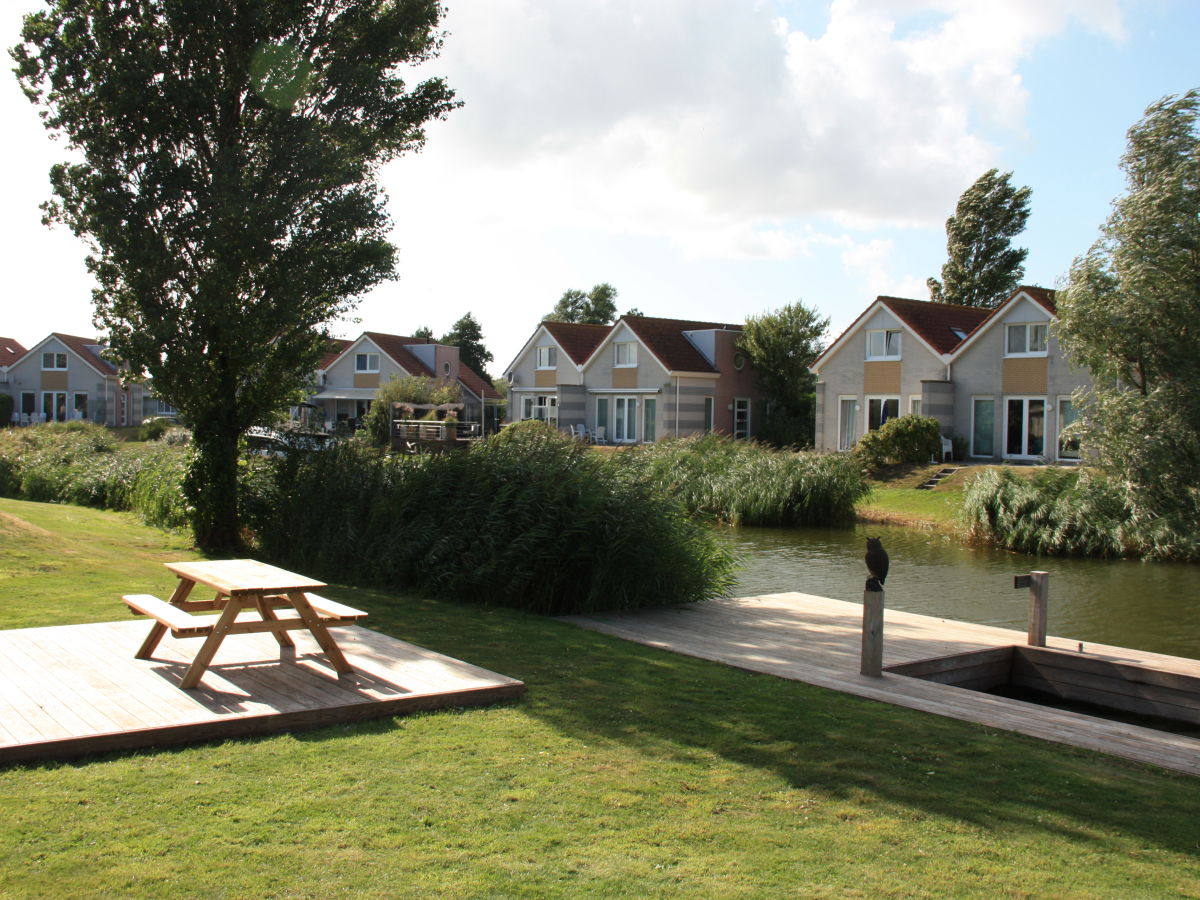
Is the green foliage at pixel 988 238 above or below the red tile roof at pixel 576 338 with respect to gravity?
above

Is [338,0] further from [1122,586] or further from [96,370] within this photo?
[96,370]

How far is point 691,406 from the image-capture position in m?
49.3

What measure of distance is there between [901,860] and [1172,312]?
50.6 feet

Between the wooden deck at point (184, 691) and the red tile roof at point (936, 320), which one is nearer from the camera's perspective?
the wooden deck at point (184, 691)

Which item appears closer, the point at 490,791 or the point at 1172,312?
the point at 490,791

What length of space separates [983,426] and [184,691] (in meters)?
34.9

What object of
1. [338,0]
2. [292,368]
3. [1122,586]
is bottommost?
[1122,586]

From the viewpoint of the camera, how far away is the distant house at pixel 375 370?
62844mm

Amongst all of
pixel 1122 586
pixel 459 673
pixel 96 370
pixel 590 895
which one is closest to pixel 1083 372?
pixel 1122 586

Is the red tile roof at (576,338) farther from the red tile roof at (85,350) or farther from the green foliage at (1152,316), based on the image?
the green foliage at (1152,316)

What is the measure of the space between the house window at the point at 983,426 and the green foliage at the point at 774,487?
10054 mm

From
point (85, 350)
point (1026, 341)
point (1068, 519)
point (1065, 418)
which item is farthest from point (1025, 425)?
point (85, 350)

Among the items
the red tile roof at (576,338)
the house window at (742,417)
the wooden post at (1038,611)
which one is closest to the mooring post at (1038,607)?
the wooden post at (1038,611)

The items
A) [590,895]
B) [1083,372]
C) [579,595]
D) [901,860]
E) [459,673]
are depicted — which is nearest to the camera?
[590,895]
